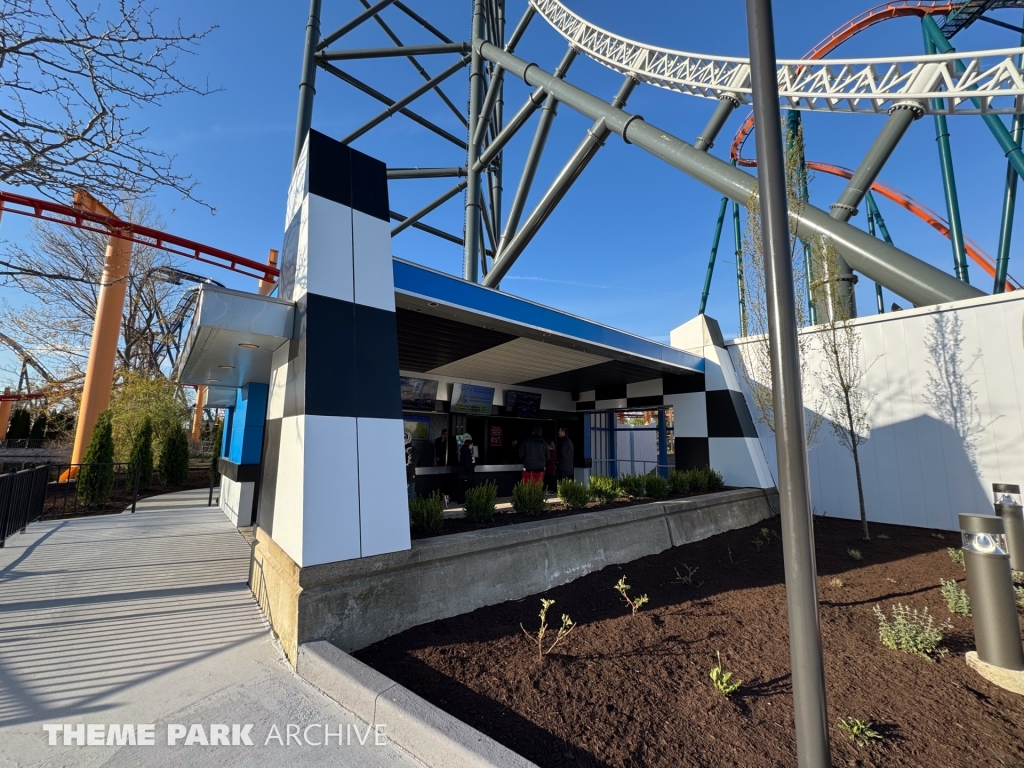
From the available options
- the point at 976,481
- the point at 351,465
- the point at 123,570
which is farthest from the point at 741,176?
the point at 123,570

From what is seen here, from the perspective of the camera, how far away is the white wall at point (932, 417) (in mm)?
6846

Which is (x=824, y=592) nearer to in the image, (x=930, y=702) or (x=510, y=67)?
(x=930, y=702)

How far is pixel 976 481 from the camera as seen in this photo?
705 cm

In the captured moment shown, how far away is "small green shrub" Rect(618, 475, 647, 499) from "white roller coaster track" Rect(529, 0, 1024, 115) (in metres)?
5.95

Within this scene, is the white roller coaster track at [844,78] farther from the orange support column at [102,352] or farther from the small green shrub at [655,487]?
the orange support column at [102,352]

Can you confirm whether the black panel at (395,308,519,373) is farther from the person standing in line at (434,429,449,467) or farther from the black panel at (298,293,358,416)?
the person standing in line at (434,429,449,467)

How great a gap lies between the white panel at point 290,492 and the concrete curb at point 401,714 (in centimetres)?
73

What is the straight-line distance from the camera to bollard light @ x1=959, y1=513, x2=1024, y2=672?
2.91 meters

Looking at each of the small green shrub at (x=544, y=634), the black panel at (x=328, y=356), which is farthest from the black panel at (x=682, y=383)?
the black panel at (x=328, y=356)

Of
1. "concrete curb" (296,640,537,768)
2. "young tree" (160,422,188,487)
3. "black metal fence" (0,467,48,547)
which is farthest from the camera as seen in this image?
"young tree" (160,422,188,487)

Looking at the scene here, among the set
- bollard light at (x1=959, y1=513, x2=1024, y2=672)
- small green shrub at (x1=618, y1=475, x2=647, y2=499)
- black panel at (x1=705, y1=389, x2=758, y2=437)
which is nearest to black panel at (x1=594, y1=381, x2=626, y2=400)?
black panel at (x1=705, y1=389, x2=758, y2=437)

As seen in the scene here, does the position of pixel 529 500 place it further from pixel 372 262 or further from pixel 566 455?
pixel 566 455

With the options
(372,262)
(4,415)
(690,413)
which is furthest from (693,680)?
(4,415)

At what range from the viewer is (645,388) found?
11203 mm
